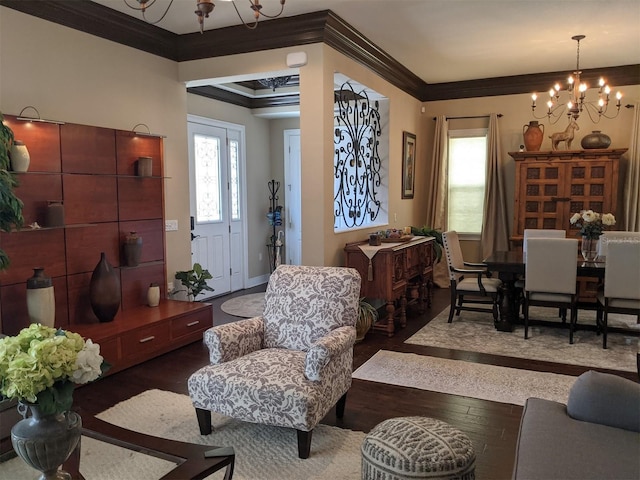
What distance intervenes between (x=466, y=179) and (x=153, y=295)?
490 cm

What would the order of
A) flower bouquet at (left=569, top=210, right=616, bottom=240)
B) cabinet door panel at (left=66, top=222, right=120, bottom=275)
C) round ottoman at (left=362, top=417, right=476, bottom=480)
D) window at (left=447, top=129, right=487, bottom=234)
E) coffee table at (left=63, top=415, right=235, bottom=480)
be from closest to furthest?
coffee table at (left=63, top=415, right=235, bottom=480) → round ottoman at (left=362, top=417, right=476, bottom=480) → cabinet door panel at (left=66, top=222, right=120, bottom=275) → flower bouquet at (left=569, top=210, right=616, bottom=240) → window at (left=447, top=129, right=487, bottom=234)

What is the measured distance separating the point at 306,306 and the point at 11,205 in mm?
1891

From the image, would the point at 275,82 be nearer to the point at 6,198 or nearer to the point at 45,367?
the point at 6,198

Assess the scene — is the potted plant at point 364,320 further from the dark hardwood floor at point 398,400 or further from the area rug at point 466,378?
the area rug at point 466,378

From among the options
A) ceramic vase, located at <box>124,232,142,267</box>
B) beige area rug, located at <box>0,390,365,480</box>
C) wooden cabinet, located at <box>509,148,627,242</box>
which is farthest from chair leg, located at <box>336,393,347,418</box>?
wooden cabinet, located at <box>509,148,627,242</box>

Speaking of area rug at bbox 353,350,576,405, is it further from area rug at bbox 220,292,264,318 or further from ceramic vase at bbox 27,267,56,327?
ceramic vase at bbox 27,267,56,327

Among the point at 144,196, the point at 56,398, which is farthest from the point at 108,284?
the point at 56,398

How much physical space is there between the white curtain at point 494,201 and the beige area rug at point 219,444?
501 cm

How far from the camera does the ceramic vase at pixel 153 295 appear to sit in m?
4.66

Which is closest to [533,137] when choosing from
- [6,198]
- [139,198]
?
[139,198]

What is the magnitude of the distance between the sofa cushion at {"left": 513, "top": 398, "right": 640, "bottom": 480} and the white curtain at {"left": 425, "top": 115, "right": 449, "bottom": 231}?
5.64 m

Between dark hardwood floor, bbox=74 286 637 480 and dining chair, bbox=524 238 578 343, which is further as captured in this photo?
dining chair, bbox=524 238 578 343

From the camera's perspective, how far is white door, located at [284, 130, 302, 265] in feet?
25.7

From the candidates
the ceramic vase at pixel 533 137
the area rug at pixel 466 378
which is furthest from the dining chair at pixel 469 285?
the ceramic vase at pixel 533 137
